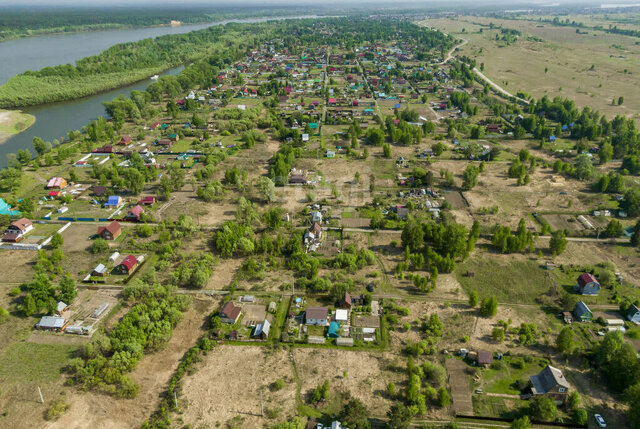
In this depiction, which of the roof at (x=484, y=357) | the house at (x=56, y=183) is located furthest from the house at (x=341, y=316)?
the house at (x=56, y=183)

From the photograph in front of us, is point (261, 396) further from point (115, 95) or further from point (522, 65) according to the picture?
point (522, 65)

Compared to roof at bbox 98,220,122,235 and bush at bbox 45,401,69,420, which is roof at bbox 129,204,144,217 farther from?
bush at bbox 45,401,69,420

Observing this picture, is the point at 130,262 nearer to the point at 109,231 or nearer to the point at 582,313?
the point at 109,231

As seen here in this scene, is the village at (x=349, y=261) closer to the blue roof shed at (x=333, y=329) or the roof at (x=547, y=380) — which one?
the roof at (x=547, y=380)

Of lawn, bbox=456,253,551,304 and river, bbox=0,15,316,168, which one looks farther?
river, bbox=0,15,316,168

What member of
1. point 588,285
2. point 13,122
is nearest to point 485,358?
point 588,285

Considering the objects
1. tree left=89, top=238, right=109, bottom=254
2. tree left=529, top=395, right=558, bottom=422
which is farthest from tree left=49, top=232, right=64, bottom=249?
tree left=529, top=395, right=558, bottom=422
